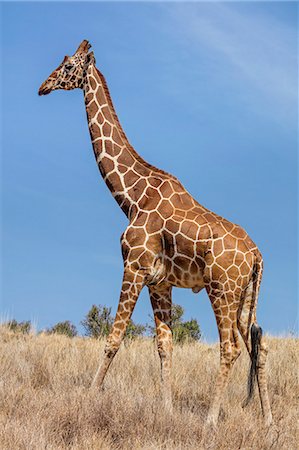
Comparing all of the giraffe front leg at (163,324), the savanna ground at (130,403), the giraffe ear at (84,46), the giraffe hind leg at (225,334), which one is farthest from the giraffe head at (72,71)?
the savanna ground at (130,403)

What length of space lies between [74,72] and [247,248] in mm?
3742

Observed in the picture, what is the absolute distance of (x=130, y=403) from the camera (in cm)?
757

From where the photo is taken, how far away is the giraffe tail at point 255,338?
830cm

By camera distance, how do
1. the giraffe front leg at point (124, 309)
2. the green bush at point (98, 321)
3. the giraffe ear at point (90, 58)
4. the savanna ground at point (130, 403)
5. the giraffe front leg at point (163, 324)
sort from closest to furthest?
the savanna ground at point (130, 403) → the giraffe front leg at point (124, 309) → the giraffe front leg at point (163, 324) → the giraffe ear at point (90, 58) → the green bush at point (98, 321)

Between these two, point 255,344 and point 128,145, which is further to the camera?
point 128,145

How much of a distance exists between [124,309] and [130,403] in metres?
1.35

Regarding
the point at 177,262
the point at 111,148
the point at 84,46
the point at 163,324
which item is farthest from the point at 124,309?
the point at 84,46

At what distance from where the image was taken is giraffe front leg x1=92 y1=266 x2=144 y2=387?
852cm

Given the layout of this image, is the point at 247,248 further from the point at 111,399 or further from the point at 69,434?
the point at 69,434

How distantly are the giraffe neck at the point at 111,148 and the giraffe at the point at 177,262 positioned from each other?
1 cm

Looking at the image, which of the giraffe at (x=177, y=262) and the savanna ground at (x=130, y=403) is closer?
the savanna ground at (x=130, y=403)

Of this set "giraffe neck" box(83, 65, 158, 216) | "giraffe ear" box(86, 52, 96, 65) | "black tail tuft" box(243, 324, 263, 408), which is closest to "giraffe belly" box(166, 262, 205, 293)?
"black tail tuft" box(243, 324, 263, 408)

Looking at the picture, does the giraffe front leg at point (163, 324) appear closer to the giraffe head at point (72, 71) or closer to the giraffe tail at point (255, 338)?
the giraffe tail at point (255, 338)

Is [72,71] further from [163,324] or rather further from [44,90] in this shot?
[163,324]
